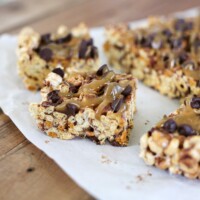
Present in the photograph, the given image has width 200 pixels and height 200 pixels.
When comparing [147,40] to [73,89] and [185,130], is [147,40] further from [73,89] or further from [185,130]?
[185,130]

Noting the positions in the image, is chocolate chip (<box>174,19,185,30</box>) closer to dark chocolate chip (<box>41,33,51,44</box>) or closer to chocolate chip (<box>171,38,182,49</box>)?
chocolate chip (<box>171,38,182,49</box>)

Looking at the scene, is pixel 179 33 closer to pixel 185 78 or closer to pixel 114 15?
pixel 185 78

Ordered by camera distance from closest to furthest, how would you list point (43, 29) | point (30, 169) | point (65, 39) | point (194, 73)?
point (30, 169) → point (194, 73) → point (65, 39) → point (43, 29)

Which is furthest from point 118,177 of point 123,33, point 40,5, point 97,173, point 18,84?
point 40,5

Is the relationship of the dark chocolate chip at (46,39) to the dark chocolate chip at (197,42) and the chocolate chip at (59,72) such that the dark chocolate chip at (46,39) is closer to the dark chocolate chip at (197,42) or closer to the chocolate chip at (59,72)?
the chocolate chip at (59,72)

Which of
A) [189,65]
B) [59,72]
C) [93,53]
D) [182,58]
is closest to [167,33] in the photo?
[182,58]

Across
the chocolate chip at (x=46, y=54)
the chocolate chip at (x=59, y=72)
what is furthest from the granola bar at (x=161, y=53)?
the chocolate chip at (x=59, y=72)

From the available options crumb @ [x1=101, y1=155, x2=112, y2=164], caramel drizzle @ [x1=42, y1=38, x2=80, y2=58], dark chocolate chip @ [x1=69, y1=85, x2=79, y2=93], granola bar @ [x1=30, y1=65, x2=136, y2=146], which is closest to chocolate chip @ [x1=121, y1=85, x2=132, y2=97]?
granola bar @ [x1=30, y1=65, x2=136, y2=146]
